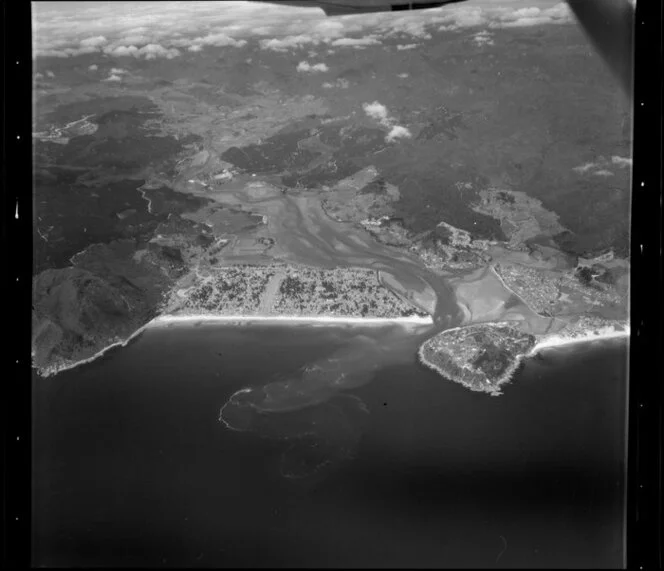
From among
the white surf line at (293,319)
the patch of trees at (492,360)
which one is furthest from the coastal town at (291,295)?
the patch of trees at (492,360)

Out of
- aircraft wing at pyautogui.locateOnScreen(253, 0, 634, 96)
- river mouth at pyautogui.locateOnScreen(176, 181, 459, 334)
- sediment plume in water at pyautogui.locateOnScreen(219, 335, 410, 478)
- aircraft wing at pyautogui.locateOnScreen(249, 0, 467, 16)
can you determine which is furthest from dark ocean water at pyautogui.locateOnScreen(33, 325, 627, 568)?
aircraft wing at pyautogui.locateOnScreen(249, 0, 467, 16)

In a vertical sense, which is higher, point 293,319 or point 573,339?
point 293,319

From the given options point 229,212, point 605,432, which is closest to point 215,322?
point 229,212

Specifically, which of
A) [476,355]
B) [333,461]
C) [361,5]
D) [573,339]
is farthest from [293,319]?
[361,5]

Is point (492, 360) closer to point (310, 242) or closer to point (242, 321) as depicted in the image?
point (310, 242)

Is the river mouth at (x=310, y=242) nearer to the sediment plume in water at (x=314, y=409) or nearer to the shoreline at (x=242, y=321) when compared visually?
the shoreline at (x=242, y=321)
